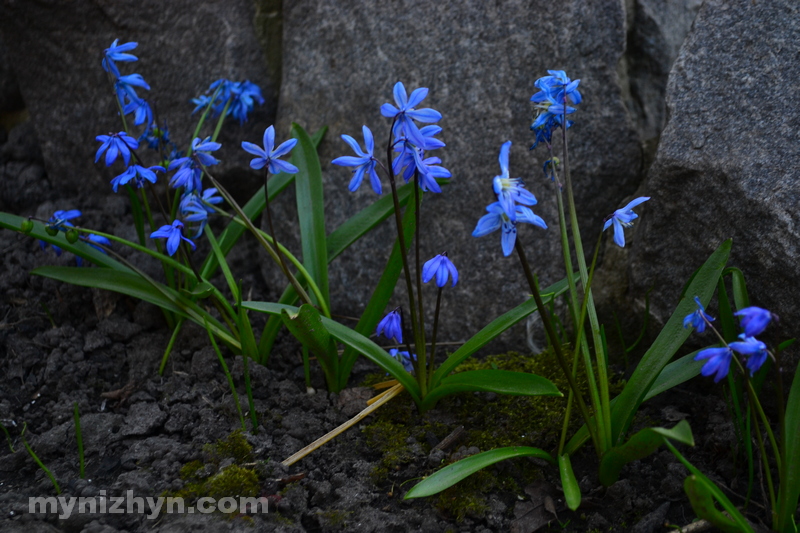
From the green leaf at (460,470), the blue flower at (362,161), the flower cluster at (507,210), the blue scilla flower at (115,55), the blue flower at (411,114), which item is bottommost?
the green leaf at (460,470)

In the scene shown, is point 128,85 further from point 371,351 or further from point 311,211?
point 371,351

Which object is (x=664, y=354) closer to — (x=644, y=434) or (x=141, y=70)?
(x=644, y=434)

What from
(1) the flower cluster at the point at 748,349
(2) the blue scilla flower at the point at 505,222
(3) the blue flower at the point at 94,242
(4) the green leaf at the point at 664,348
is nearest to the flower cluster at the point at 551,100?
(2) the blue scilla flower at the point at 505,222

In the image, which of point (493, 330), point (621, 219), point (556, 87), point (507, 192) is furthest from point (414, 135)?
point (493, 330)

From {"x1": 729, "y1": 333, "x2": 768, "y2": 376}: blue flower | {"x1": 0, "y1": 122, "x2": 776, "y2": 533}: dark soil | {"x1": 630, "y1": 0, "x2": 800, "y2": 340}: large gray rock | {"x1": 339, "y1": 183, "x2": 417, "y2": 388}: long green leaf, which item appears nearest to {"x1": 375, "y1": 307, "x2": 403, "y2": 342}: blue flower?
{"x1": 339, "y1": 183, "x2": 417, "y2": 388}: long green leaf

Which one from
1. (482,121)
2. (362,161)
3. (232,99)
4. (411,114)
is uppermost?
(232,99)

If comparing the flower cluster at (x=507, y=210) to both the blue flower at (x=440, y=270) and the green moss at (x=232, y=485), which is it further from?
the green moss at (x=232, y=485)
